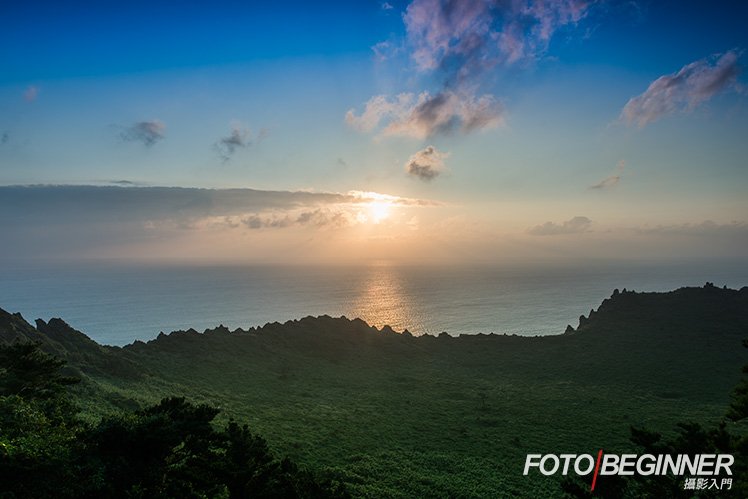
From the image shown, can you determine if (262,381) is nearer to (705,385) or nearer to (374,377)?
(374,377)

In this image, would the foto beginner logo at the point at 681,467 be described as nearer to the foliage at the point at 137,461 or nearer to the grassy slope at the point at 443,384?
the grassy slope at the point at 443,384

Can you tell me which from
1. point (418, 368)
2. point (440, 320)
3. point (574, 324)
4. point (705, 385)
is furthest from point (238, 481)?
point (574, 324)

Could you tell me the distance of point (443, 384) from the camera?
75.3m

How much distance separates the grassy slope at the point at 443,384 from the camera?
140 feet

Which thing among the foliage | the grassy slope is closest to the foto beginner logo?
the grassy slope

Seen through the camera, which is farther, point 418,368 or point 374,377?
point 418,368

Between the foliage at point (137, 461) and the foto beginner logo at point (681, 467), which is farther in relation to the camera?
the foto beginner logo at point (681, 467)

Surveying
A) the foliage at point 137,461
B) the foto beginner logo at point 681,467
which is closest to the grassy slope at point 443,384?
the foto beginner logo at point 681,467

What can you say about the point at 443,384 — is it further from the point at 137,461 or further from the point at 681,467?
the point at 137,461

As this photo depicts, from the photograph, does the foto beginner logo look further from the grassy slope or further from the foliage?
the foliage

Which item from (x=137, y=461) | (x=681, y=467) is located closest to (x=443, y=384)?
(x=681, y=467)

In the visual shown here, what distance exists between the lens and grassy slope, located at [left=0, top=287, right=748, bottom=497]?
4259cm

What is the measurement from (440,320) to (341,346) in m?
105

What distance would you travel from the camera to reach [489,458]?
4256 centimetres
